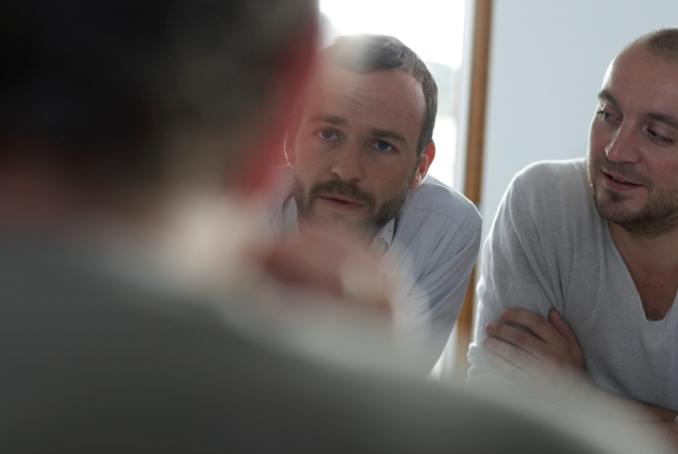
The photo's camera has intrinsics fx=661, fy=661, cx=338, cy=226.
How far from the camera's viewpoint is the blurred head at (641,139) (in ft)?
2.94

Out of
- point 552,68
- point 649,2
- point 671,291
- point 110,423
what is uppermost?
point 649,2

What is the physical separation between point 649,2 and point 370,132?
4.19 ft

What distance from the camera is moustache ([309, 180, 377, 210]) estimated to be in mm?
821

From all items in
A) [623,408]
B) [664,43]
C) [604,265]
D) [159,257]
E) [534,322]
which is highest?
[664,43]

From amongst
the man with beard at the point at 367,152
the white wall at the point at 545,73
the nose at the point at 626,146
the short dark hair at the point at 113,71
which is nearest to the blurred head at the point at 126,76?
the short dark hair at the point at 113,71

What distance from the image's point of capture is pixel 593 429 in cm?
14

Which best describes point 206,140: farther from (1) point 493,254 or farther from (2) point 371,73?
(1) point 493,254

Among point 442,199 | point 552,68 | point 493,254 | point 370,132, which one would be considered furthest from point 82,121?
point 552,68

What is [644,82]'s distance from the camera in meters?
0.90

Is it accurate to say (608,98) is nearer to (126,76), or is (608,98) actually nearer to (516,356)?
(516,356)

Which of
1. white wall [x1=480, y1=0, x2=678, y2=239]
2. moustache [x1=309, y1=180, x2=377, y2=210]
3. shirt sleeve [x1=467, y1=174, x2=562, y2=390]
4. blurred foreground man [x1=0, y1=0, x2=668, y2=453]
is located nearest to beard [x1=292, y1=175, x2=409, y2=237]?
moustache [x1=309, y1=180, x2=377, y2=210]

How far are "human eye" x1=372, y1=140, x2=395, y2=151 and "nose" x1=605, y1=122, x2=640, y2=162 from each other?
0.32 m

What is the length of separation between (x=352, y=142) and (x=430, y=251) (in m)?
0.21

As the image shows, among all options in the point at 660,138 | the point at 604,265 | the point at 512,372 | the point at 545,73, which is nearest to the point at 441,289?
the point at 512,372
